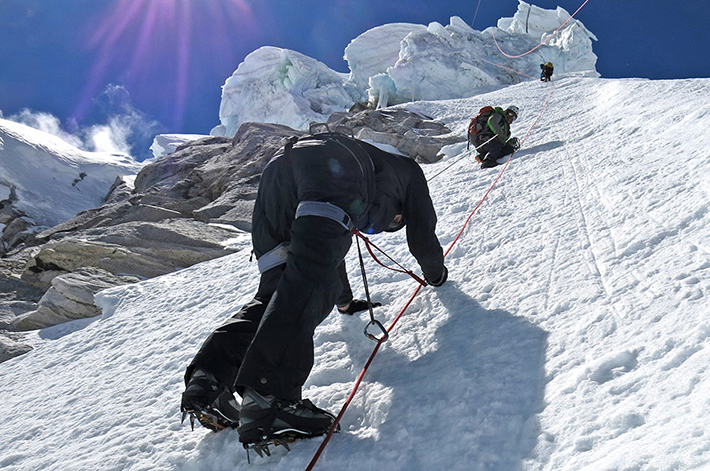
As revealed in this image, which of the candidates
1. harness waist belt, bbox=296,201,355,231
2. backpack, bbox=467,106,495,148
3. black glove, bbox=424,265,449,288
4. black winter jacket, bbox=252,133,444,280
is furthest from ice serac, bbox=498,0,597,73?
harness waist belt, bbox=296,201,355,231

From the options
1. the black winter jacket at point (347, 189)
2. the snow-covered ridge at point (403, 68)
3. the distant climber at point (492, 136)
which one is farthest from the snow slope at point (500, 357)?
the snow-covered ridge at point (403, 68)

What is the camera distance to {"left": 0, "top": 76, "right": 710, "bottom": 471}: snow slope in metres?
1.17

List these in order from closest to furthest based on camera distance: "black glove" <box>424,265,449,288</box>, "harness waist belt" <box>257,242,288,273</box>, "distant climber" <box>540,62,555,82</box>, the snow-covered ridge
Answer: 1. "harness waist belt" <box>257,242,288,273</box>
2. "black glove" <box>424,265,449,288</box>
3. "distant climber" <box>540,62,555,82</box>
4. the snow-covered ridge

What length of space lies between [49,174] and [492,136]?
20471 mm

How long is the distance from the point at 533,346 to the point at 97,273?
5.22 metres

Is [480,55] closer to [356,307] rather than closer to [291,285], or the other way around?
[356,307]

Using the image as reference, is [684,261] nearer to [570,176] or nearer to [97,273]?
[570,176]

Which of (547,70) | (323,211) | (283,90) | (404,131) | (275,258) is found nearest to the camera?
(323,211)

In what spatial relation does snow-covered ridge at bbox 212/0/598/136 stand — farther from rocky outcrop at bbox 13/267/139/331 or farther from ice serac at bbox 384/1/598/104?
rocky outcrop at bbox 13/267/139/331

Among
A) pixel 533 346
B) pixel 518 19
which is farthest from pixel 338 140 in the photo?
pixel 518 19

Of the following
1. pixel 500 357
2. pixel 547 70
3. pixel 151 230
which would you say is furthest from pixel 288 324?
pixel 547 70

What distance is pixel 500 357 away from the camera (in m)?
1.59

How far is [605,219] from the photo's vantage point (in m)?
2.50

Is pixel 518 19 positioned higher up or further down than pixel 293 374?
higher up
